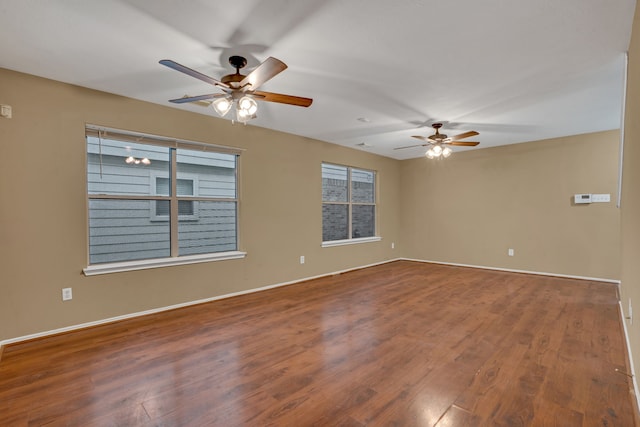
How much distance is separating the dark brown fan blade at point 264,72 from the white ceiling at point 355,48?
282mm

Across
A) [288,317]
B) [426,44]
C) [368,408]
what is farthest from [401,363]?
[426,44]

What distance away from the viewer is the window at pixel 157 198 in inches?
133

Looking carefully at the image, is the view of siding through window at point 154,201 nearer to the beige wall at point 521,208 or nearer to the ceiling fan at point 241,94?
the ceiling fan at point 241,94

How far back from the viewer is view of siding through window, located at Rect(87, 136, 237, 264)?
3.37 meters

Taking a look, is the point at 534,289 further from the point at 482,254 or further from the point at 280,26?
the point at 280,26

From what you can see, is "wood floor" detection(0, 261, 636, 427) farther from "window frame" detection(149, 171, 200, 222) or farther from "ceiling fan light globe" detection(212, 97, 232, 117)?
"ceiling fan light globe" detection(212, 97, 232, 117)

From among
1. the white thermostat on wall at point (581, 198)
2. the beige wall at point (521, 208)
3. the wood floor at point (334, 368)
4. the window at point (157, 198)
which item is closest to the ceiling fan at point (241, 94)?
the window at point (157, 198)

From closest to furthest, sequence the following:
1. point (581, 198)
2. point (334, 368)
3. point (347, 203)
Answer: point (334, 368) < point (581, 198) < point (347, 203)

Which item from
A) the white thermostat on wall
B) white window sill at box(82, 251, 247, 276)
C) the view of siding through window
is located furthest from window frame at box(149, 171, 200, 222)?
the white thermostat on wall

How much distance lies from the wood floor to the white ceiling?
8.05 feet

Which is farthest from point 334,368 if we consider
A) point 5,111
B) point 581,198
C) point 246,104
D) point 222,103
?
point 581,198

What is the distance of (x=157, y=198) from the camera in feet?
12.2

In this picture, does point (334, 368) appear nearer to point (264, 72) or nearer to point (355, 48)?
point (264, 72)

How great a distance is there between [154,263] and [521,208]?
20.1 feet
